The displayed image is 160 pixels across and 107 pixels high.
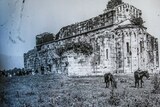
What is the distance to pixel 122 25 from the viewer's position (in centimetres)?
288

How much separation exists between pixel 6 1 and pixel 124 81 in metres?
1.16

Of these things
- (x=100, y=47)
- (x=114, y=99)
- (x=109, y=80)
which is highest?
(x=100, y=47)

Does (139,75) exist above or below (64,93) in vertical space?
above

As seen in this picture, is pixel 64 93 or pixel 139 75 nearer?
pixel 64 93

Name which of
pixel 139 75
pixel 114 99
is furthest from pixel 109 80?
pixel 139 75

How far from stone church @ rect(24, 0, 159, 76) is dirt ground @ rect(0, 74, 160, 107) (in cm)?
9

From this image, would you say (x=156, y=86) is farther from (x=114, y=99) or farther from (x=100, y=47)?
(x=100, y=47)

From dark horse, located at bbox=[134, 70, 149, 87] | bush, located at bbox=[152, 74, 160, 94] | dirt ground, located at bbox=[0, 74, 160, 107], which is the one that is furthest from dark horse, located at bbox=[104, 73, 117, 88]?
bush, located at bbox=[152, 74, 160, 94]

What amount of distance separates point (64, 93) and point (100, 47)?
1.57ft

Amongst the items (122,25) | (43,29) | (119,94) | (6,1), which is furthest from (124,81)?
(6,1)

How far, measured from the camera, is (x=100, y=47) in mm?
2717

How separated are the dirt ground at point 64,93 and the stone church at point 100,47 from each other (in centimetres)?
9

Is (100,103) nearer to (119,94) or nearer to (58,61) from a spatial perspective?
(119,94)

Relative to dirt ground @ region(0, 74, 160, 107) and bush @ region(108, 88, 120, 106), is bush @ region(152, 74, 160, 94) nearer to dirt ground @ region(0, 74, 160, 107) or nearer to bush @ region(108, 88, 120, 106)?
dirt ground @ region(0, 74, 160, 107)
